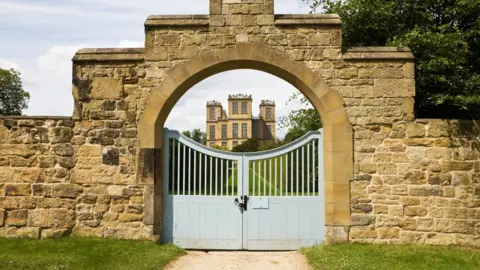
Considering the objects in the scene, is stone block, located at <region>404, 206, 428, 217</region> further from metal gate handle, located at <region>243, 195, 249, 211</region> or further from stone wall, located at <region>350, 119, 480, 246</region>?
metal gate handle, located at <region>243, 195, 249, 211</region>

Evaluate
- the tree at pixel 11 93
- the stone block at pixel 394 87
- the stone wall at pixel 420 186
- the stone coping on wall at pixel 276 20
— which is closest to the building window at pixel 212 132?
the tree at pixel 11 93

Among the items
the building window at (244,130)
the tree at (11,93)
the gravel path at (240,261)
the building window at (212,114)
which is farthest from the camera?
the building window at (212,114)

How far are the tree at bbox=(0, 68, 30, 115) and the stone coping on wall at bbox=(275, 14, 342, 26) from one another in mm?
29391

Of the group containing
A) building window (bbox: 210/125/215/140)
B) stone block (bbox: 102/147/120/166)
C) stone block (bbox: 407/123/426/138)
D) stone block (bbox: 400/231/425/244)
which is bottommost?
stone block (bbox: 400/231/425/244)

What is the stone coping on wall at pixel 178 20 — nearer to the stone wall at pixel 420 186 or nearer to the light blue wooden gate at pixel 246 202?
the light blue wooden gate at pixel 246 202

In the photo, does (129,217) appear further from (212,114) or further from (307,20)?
(212,114)

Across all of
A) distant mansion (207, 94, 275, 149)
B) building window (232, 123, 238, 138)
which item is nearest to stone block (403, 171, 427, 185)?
distant mansion (207, 94, 275, 149)

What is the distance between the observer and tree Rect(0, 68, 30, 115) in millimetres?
29689

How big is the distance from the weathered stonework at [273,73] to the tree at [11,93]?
89.1 ft

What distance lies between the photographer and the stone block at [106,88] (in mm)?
6633

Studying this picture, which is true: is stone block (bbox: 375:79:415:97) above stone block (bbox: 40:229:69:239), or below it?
above

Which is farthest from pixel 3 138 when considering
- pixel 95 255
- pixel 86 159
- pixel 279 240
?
pixel 279 240

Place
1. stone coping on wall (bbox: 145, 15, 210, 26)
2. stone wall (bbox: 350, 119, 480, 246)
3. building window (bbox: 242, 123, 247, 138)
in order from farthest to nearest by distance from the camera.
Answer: building window (bbox: 242, 123, 247, 138) → stone coping on wall (bbox: 145, 15, 210, 26) → stone wall (bbox: 350, 119, 480, 246)

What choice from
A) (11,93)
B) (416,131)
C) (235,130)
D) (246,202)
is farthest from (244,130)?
(416,131)
